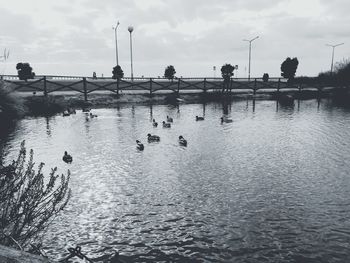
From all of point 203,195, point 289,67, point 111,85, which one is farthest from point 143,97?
point 289,67

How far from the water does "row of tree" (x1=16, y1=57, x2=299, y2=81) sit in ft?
90.2

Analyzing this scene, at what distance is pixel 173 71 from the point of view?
6519 cm

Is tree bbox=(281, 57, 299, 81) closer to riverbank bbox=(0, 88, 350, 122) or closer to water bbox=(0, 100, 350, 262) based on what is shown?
riverbank bbox=(0, 88, 350, 122)

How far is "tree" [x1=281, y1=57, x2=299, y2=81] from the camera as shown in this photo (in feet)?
238

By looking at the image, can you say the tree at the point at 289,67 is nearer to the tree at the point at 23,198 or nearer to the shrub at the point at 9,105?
the shrub at the point at 9,105

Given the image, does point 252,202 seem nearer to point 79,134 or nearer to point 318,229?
point 318,229

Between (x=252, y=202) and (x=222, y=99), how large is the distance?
129ft

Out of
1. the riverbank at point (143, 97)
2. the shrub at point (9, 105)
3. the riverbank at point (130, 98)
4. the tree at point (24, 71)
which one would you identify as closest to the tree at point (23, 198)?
the shrub at point (9, 105)

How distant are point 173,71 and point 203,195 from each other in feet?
182

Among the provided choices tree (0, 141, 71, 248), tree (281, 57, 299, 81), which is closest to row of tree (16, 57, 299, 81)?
tree (281, 57, 299, 81)

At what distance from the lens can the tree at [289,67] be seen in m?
72.6

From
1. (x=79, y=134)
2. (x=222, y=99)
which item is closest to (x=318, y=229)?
(x=79, y=134)

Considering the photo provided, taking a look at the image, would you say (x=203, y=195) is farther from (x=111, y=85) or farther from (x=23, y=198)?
(x=111, y=85)

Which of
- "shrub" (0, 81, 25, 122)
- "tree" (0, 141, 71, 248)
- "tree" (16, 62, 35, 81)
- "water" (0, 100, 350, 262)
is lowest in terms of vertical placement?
"water" (0, 100, 350, 262)
